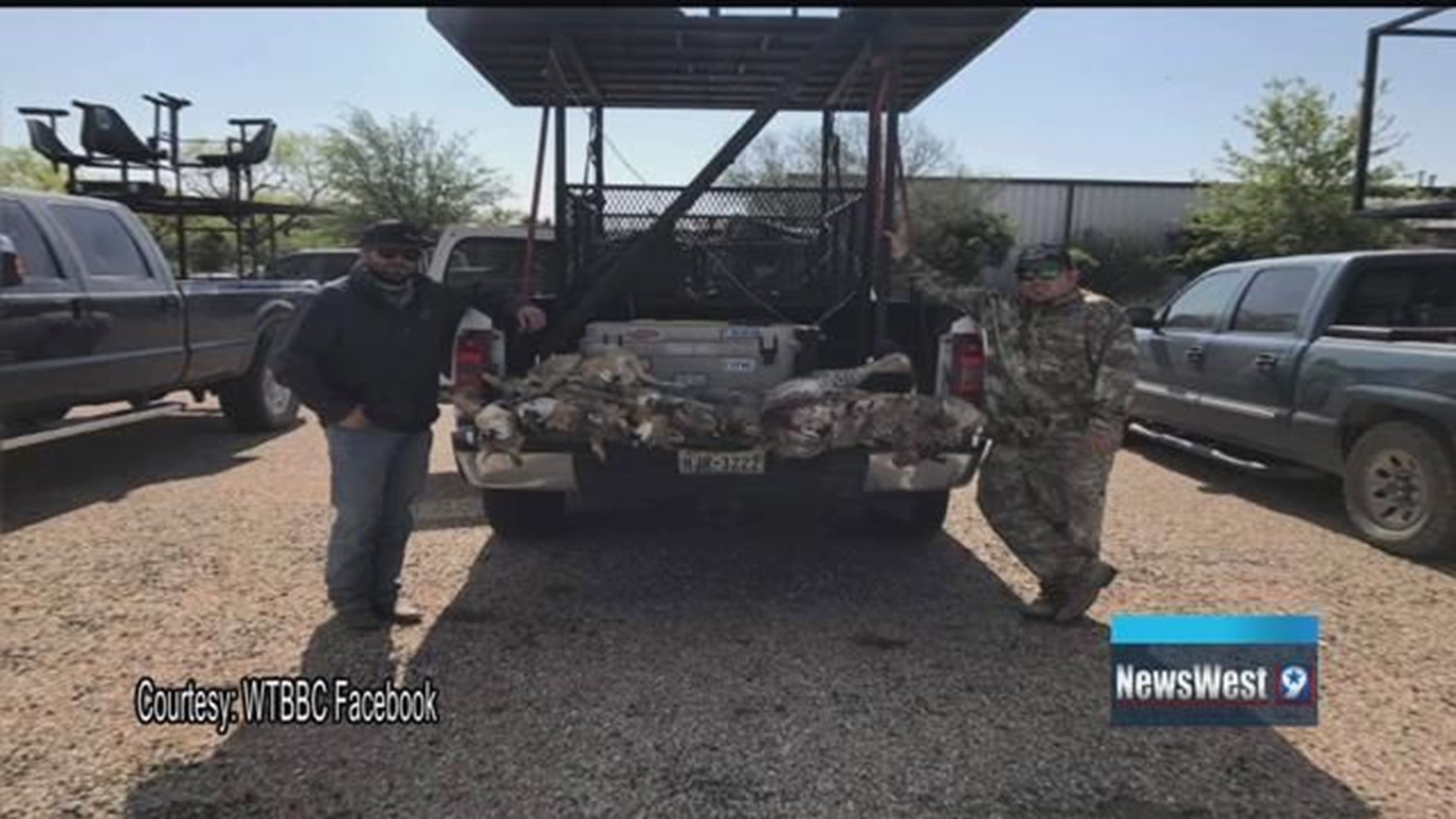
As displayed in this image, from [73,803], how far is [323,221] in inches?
1319

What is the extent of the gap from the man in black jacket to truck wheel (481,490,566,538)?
932mm

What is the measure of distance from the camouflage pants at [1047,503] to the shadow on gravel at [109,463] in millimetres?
5464

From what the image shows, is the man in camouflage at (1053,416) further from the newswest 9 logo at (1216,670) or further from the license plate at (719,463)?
the license plate at (719,463)

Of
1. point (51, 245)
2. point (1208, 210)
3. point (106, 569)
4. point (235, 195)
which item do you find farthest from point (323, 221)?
point (106, 569)

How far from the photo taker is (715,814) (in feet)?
9.99

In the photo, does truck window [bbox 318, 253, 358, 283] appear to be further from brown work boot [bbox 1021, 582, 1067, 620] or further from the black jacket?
brown work boot [bbox 1021, 582, 1067, 620]

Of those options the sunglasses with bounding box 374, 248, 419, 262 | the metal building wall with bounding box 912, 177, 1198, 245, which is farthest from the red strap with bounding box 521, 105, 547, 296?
the metal building wall with bounding box 912, 177, 1198, 245

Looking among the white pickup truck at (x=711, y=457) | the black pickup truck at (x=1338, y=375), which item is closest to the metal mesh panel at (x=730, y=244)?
the white pickup truck at (x=711, y=457)

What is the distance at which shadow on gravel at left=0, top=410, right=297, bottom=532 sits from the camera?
688cm

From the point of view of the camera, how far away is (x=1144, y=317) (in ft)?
28.9

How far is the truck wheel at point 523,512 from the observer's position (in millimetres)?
5566

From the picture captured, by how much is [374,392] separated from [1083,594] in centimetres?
312

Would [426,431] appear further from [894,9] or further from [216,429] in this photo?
[216,429]

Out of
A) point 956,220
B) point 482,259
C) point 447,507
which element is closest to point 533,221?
point 447,507
